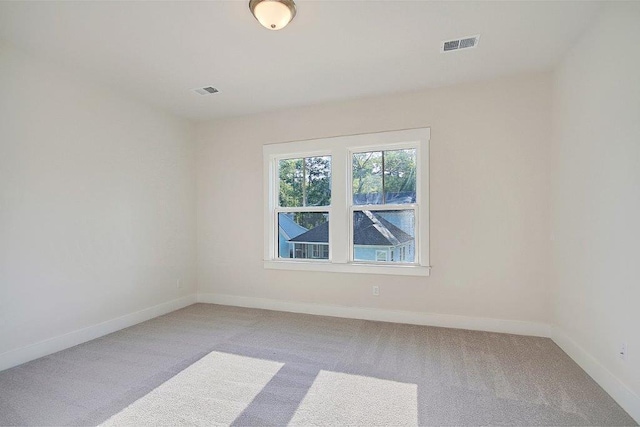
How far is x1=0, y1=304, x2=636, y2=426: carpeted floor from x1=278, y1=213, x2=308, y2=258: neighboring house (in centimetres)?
121

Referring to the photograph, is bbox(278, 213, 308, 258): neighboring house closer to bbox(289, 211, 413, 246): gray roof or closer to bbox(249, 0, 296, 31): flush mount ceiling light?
bbox(289, 211, 413, 246): gray roof

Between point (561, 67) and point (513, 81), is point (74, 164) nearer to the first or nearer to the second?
point (513, 81)

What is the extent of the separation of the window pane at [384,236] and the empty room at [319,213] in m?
0.03

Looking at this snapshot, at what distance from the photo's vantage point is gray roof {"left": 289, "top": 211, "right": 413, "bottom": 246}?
3938mm

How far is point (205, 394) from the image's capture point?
7.50 ft

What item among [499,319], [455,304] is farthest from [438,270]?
[499,319]

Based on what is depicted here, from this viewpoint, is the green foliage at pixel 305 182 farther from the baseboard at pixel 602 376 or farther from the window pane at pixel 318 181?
the baseboard at pixel 602 376

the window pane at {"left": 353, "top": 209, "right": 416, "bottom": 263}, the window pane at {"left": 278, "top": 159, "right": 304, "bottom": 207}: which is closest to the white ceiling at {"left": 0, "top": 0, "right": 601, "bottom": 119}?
the window pane at {"left": 278, "top": 159, "right": 304, "bottom": 207}

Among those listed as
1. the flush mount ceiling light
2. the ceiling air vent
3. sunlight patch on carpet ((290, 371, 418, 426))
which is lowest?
sunlight patch on carpet ((290, 371, 418, 426))

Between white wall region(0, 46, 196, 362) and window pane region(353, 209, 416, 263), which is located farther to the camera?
window pane region(353, 209, 416, 263)

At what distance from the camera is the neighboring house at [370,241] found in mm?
3904

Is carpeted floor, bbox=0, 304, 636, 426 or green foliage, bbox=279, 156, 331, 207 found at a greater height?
green foliage, bbox=279, 156, 331, 207

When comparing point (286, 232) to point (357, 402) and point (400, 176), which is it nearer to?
point (400, 176)

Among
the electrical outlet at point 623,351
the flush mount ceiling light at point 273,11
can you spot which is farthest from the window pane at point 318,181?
the electrical outlet at point 623,351
